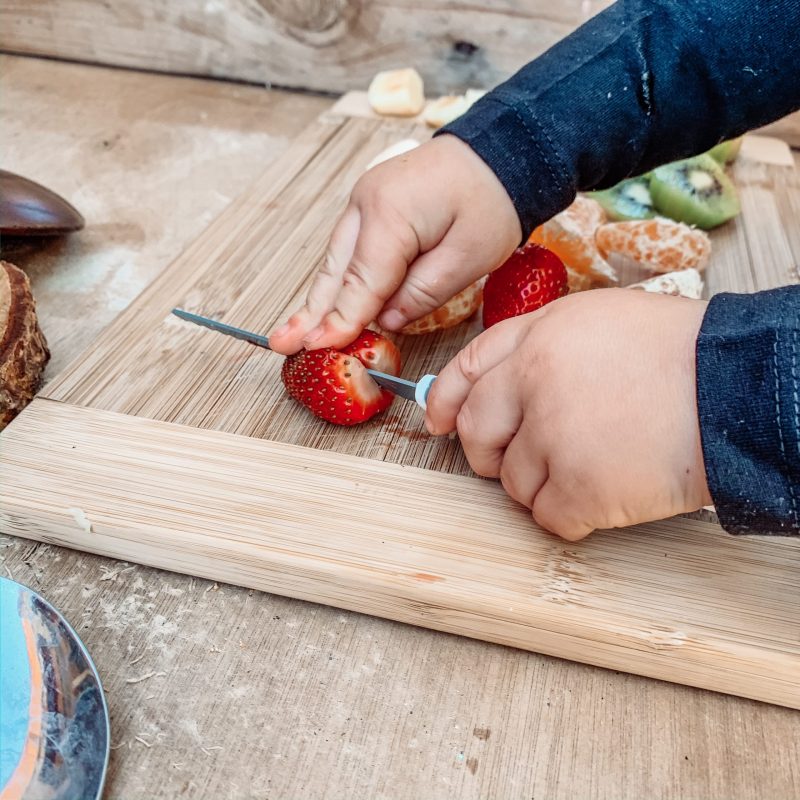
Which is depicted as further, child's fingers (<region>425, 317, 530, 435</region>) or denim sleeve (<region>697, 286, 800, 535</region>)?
child's fingers (<region>425, 317, 530, 435</region>)

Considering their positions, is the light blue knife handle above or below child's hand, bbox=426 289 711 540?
below

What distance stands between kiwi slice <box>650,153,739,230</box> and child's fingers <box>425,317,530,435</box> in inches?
25.7

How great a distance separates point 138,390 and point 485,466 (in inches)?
16.9

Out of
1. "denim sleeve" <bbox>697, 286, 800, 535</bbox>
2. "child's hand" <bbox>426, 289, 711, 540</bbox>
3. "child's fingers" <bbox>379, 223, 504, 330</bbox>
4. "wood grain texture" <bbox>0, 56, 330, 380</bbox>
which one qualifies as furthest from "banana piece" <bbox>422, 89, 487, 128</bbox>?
"denim sleeve" <bbox>697, 286, 800, 535</bbox>

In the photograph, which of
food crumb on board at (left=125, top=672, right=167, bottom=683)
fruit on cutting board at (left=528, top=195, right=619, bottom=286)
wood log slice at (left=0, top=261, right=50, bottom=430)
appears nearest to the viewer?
food crumb on board at (left=125, top=672, right=167, bottom=683)

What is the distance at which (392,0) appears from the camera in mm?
1650

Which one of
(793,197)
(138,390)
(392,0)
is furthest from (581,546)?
(392,0)

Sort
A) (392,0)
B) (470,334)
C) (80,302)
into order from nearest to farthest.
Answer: (470,334) → (80,302) → (392,0)

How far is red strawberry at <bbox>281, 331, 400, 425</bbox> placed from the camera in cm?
81

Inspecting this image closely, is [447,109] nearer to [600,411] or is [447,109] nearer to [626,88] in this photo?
[626,88]

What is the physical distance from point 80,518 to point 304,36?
1.36 metres

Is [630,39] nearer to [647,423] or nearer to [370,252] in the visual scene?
[370,252]

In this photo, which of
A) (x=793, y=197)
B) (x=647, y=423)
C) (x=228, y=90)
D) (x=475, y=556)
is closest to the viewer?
(x=647, y=423)

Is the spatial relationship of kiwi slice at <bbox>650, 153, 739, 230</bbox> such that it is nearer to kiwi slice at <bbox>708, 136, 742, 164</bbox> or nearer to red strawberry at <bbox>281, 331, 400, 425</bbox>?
kiwi slice at <bbox>708, 136, 742, 164</bbox>
